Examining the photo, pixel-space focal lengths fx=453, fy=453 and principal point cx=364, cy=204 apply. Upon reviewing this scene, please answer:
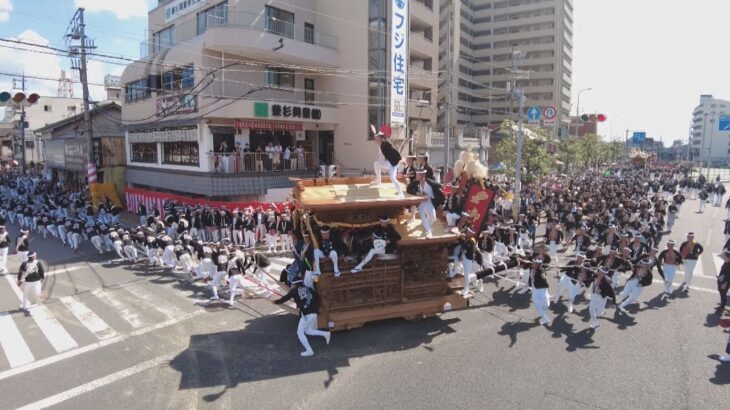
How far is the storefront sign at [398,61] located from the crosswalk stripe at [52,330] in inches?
851

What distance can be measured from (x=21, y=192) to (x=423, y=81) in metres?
32.0

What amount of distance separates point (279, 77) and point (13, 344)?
866 inches

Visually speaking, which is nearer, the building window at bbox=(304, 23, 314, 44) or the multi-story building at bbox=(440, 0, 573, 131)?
the building window at bbox=(304, 23, 314, 44)

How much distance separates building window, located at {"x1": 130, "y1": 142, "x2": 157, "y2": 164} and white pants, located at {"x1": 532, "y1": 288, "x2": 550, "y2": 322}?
29.1 metres

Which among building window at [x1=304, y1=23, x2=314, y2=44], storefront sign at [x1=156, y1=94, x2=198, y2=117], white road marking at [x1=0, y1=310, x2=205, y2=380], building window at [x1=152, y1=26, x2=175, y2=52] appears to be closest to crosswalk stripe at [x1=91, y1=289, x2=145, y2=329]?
white road marking at [x1=0, y1=310, x2=205, y2=380]

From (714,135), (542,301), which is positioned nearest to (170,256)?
(542,301)

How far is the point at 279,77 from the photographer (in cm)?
2908

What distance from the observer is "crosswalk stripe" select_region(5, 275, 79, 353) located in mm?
10352

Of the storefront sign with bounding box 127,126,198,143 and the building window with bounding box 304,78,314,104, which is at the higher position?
the building window with bounding box 304,78,314,104

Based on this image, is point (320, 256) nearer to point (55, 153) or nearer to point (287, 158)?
point (287, 158)

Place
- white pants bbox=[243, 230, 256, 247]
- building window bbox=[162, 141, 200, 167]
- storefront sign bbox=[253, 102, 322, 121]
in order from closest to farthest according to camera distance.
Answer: white pants bbox=[243, 230, 256, 247], storefront sign bbox=[253, 102, 322, 121], building window bbox=[162, 141, 200, 167]

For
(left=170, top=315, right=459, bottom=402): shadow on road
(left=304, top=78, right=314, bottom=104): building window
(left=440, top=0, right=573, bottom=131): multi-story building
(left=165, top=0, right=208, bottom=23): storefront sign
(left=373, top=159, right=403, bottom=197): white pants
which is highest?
(left=440, top=0, right=573, bottom=131): multi-story building

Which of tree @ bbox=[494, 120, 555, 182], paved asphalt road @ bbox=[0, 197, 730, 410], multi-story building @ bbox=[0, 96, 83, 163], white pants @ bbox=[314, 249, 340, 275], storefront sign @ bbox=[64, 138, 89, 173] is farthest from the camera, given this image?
multi-story building @ bbox=[0, 96, 83, 163]

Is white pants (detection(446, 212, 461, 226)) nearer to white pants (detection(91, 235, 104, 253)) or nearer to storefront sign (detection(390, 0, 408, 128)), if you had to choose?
white pants (detection(91, 235, 104, 253))
